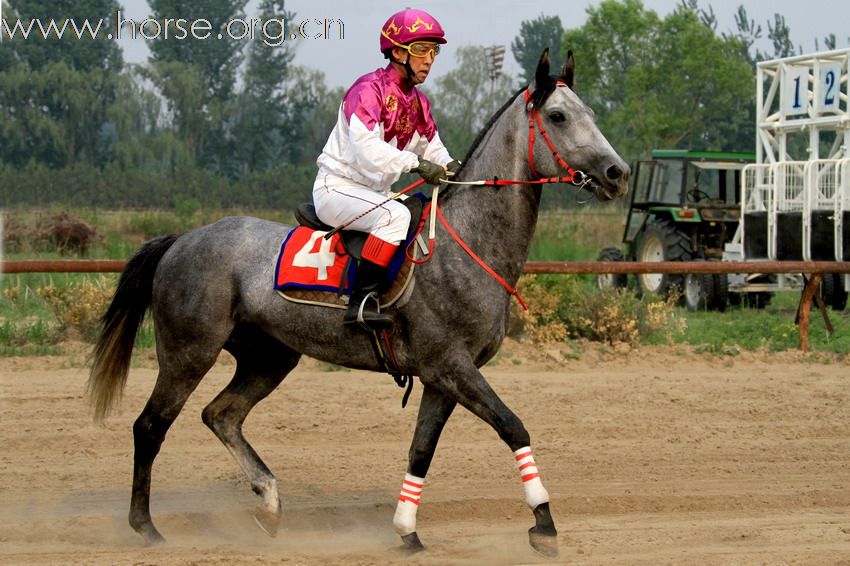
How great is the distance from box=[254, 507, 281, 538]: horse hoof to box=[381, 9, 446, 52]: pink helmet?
2454 millimetres

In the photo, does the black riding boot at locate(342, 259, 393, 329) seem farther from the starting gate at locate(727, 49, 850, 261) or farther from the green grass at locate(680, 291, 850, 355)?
the starting gate at locate(727, 49, 850, 261)

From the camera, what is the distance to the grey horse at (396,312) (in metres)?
5.00

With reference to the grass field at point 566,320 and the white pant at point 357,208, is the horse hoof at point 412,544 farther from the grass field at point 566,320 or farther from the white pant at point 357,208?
the grass field at point 566,320

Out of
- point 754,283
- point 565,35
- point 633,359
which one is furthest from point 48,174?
point 633,359

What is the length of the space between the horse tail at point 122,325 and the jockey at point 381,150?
49.1 inches

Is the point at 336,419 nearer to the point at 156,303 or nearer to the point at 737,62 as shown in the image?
the point at 156,303

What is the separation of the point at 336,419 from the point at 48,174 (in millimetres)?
25603

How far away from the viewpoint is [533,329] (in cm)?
1105

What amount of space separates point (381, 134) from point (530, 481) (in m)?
1.80

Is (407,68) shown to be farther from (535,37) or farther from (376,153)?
(535,37)

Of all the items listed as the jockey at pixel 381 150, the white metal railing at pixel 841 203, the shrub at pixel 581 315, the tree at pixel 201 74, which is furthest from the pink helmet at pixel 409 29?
the tree at pixel 201 74

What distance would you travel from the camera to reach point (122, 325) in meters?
6.12

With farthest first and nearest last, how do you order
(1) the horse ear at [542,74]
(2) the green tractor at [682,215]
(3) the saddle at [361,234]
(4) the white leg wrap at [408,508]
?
(2) the green tractor at [682,215], (3) the saddle at [361,234], (4) the white leg wrap at [408,508], (1) the horse ear at [542,74]

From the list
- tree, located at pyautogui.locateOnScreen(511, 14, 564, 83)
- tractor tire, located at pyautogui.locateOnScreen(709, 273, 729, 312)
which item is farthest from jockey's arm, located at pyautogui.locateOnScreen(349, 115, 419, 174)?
tree, located at pyautogui.locateOnScreen(511, 14, 564, 83)
